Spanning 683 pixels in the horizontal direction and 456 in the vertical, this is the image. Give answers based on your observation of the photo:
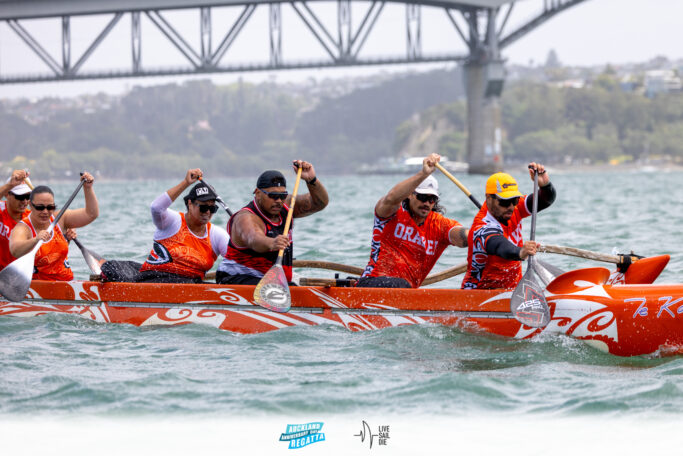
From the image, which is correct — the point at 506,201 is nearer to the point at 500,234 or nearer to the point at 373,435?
the point at 500,234

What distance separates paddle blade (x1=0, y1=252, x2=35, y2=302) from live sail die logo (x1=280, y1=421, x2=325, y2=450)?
3.90 metres

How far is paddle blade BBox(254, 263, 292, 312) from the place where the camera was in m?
7.95

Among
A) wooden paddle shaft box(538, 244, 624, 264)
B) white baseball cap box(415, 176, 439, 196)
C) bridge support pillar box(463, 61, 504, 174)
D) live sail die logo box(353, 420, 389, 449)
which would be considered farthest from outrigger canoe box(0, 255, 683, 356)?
bridge support pillar box(463, 61, 504, 174)

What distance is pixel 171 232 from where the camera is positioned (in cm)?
899

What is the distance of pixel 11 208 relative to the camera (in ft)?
30.6

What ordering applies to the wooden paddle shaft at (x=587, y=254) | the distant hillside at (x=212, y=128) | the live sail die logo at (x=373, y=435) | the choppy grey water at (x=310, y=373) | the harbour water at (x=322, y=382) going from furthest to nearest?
1. the distant hillside at (x=212, y=128)
2. the wooden paddle shaft at (x=587, y=254)
3. the choppy grey water at (x=310, y=373)
4. the harbour water at (x=322, y=382)
5. the live sail die logo at (x=373, y=435)

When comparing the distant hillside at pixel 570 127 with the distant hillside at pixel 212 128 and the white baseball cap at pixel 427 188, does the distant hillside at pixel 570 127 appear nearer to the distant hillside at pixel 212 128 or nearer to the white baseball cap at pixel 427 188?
the distant hillside at pixel 212 128

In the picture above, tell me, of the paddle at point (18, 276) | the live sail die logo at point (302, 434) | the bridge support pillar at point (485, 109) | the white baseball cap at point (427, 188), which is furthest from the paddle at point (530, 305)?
the bridge support pillar at point (485, 109)

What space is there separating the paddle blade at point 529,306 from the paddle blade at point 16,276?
4411mm

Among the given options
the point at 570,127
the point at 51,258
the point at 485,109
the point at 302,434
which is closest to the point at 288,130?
the point at 570,127

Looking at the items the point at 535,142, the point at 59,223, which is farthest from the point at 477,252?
the point at 535,142

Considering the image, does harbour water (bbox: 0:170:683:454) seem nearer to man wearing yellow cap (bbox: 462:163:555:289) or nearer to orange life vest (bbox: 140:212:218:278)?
man wearing yellow cap (bbox: 462:163:555:289)

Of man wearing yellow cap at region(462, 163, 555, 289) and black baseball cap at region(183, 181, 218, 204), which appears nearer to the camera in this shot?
man wearing yellow cap at region(462, 163, 555, 289)

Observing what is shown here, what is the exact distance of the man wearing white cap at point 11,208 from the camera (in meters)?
9.27
